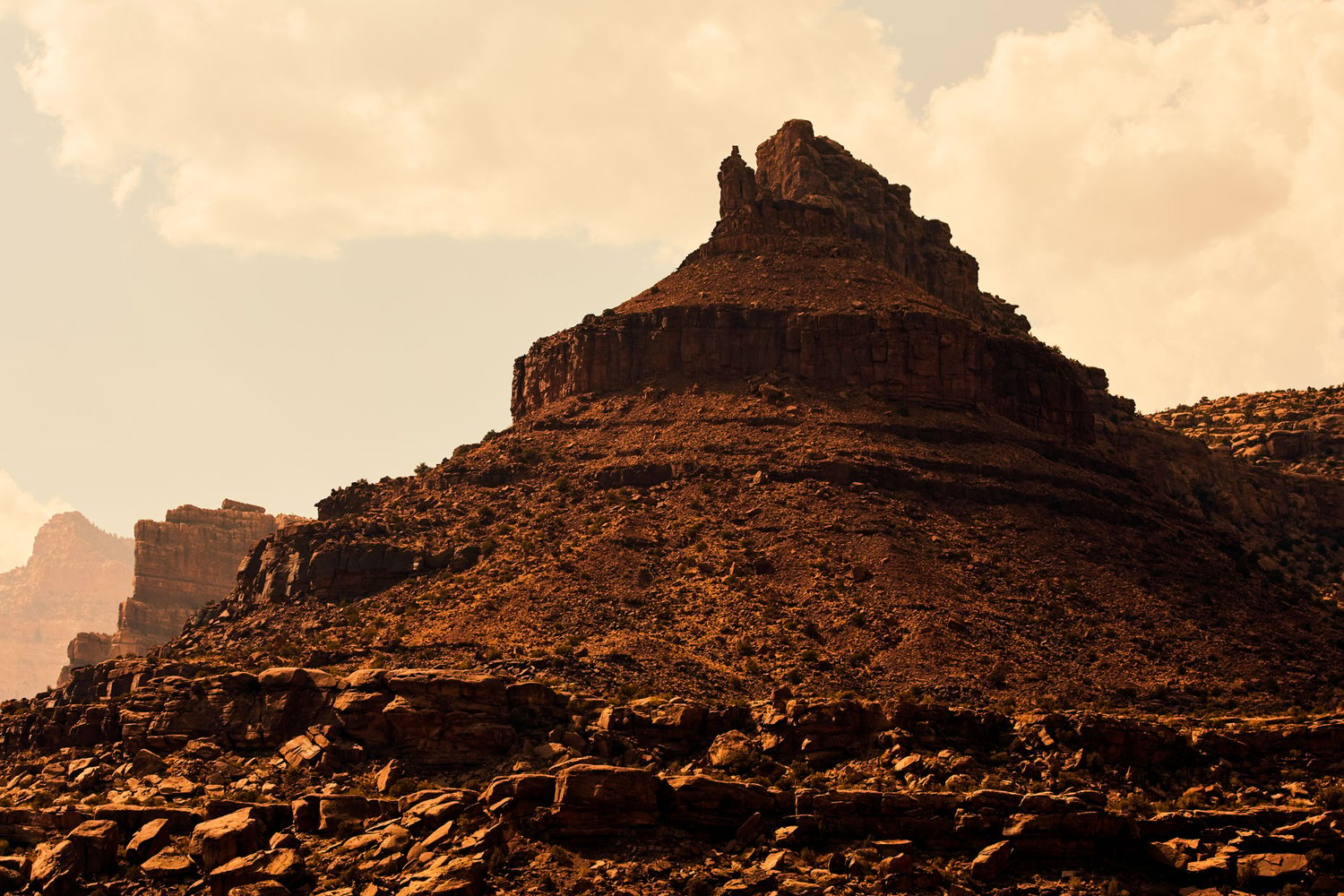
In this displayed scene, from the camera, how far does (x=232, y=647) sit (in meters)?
87.1

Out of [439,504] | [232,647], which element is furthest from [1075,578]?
[232,647]

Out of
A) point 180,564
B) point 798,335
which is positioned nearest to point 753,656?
point 798,335

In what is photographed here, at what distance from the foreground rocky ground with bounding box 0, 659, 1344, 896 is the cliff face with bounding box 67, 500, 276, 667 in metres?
96.3

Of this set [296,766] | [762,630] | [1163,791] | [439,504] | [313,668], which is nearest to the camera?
[1163,791]

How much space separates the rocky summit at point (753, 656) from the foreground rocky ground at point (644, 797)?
0.14 meters

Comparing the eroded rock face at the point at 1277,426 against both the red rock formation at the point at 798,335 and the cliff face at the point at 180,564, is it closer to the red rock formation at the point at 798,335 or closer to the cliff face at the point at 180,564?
the red rock formation at the point at 798,335

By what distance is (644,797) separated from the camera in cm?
5872

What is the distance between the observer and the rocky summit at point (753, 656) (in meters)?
57.3

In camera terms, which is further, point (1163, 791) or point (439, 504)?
point (439, 504)

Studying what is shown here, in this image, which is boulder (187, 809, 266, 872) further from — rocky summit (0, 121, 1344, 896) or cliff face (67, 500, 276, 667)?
cliff face (67, 500, 276, 667)

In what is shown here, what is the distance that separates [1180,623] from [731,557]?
71.8 feet

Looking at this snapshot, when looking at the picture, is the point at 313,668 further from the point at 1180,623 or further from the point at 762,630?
the point at 1180,623

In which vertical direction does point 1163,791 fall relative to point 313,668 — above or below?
below

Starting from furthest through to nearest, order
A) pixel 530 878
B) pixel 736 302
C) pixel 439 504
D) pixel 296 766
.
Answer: pixel 736 302 → pixel 439 504 → pixel 296 766 → pixel 530 878
